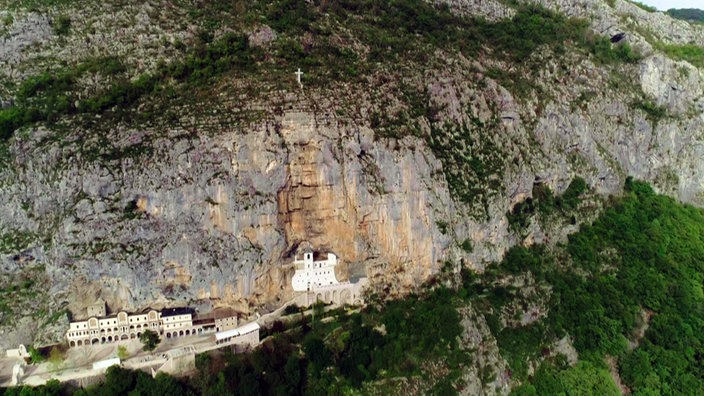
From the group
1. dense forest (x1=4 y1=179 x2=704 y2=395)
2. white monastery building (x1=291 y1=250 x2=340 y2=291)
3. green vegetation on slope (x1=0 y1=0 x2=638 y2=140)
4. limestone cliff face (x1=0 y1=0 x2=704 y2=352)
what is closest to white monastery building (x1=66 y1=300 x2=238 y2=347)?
limestone cliff face (x1=0 y1=0 x2=704 y2=352)

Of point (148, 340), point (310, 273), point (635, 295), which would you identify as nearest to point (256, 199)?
point (310, 273)

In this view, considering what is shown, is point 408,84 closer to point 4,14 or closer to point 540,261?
point 540,261

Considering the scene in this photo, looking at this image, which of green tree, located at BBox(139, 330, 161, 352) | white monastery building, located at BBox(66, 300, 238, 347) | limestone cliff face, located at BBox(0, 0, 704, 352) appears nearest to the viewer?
white monastery building, located at BBox(66, 300, 238, 347)

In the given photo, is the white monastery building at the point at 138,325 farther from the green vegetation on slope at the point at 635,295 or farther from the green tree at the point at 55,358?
the green vegetation on slope at the point at 635,295

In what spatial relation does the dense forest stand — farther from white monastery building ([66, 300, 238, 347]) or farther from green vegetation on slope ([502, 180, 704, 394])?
white monastery building ([66, 300, 238, 347])

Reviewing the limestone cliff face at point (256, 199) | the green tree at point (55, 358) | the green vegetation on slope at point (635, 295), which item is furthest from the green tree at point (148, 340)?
the green vegetation on slope at point (635, 295)

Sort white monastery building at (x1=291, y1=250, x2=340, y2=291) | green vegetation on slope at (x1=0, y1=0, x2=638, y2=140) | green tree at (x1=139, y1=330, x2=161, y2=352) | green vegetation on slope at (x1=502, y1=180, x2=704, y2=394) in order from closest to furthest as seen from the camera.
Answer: green tree at (x1=139, y1=330, x2=161, y2=352), green vegetation on slope at (x1=0, y1=0, x2=638, y2=140), white monastery building at (x1=291, y1=250, x2=340, y2=291), green vegetation on slope at (x1=502, y1=180, x2=704, y2=394)
